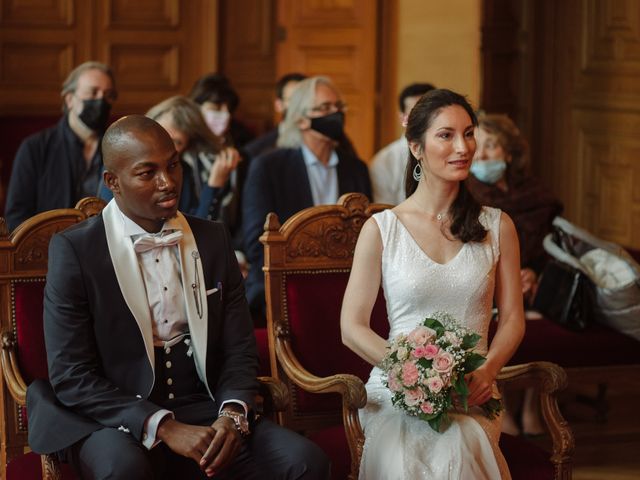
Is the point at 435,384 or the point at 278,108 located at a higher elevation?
the point at 278,108

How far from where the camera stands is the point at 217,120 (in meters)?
6.71

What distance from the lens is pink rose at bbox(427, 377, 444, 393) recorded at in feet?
10.4

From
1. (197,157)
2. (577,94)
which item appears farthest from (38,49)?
(577,94)

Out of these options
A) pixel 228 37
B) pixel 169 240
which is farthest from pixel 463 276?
pixel 228 37

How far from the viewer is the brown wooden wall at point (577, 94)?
701cm

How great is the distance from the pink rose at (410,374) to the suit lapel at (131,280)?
2.20ft

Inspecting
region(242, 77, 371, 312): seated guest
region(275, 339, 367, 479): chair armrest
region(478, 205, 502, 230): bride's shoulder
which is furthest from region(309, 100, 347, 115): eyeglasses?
region(275, 339, 367, 479): chair armrest

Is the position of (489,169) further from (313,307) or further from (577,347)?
(313,307)

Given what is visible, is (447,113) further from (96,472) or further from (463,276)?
(96,472)

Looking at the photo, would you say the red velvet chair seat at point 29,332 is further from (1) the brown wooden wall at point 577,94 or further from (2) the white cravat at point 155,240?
(1) the brown wooden wall at point 577,94

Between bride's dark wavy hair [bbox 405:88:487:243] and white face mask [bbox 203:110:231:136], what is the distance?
306 cm

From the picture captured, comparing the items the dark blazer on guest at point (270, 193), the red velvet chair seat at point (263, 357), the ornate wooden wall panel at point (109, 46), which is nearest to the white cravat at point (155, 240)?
the red velvet chair seat at point (263, 357)

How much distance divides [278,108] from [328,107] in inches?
70.9

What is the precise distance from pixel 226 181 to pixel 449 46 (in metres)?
2.04
